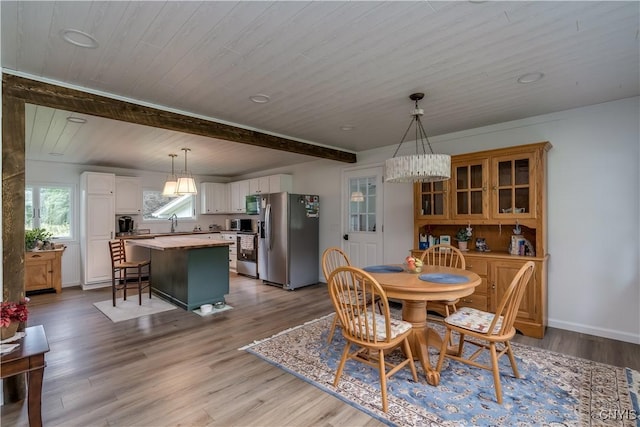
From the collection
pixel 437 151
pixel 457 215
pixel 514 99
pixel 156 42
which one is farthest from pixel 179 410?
pixel 437 151

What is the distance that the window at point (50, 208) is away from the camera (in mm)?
5605

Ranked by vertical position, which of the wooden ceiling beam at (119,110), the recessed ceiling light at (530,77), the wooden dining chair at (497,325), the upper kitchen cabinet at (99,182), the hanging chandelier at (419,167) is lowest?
the wooden dining chair at (497,325)

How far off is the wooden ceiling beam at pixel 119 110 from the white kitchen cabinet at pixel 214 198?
3.99 metres

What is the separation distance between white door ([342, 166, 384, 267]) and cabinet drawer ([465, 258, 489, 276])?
159cm

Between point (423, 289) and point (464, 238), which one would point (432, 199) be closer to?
point (464, 238)

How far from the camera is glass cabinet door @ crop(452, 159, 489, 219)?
3689 mm

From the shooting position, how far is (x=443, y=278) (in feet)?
8.56

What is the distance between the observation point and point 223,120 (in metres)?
3.57

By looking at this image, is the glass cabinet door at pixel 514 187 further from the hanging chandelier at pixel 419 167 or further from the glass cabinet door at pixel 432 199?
the hanging chandelier at pixel 419 167

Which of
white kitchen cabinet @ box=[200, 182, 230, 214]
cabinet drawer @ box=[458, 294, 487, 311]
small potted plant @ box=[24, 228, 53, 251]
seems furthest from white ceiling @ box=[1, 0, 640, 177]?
white kitchen cabinet @ box=[200, 182, 230, 214]

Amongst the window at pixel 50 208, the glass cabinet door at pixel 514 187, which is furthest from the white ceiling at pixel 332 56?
the window at pixel 50 208

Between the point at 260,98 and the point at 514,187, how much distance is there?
2934 mm

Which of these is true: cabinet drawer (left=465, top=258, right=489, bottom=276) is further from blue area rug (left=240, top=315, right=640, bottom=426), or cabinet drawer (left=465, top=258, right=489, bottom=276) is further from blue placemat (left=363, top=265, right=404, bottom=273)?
blue placemat (left=363, top=265, right=404, bottom=273)

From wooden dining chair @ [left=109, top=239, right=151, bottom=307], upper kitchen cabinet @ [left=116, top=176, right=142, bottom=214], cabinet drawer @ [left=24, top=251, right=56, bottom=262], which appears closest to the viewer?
wooden dining chair @ [left=109, top=239, right=151, bottom=307]
